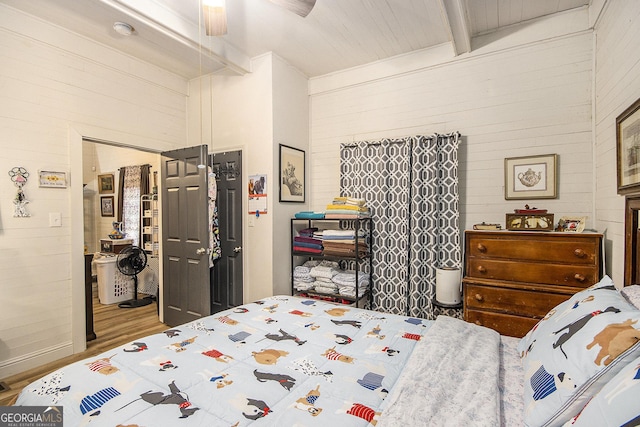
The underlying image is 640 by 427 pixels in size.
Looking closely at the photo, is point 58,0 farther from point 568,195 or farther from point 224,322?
point 568,195

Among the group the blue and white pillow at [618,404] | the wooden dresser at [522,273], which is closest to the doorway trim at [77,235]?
the wooden dresser at [522,273]

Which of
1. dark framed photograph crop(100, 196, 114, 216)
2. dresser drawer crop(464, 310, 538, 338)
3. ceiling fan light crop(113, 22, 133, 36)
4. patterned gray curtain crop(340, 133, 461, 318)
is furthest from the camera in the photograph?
dark framed photograph crop(100, 196, 114, 216)

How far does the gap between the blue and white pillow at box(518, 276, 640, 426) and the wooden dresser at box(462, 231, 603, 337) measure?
108 centimetres

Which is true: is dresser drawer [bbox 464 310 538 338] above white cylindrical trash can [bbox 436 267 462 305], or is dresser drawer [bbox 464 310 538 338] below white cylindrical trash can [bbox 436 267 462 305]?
below

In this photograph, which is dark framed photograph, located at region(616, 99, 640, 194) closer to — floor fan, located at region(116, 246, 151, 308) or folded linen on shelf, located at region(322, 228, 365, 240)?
folded linen on shelf, located at region(322, 228, 365, 240)

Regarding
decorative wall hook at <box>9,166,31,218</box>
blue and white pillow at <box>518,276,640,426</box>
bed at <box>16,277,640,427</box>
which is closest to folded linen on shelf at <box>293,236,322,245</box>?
bed at <box>16,277,640,427</box>

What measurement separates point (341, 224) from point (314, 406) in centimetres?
249

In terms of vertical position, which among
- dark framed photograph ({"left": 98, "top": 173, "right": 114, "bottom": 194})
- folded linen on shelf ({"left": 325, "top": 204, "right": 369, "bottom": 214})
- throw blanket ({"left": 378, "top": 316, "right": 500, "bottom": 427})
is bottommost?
throw blanket ({"left": 378, "top": 316, "right": 500, "bottom": 427})

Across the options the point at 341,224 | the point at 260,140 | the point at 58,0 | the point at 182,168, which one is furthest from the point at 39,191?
the point at 341,224

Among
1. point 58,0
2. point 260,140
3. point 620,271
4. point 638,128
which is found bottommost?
point 620,271

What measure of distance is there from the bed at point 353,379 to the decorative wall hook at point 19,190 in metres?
1.96

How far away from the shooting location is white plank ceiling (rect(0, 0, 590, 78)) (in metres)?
2.40

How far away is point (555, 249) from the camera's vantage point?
2.18 meters

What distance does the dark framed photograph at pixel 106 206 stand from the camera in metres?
5.58
